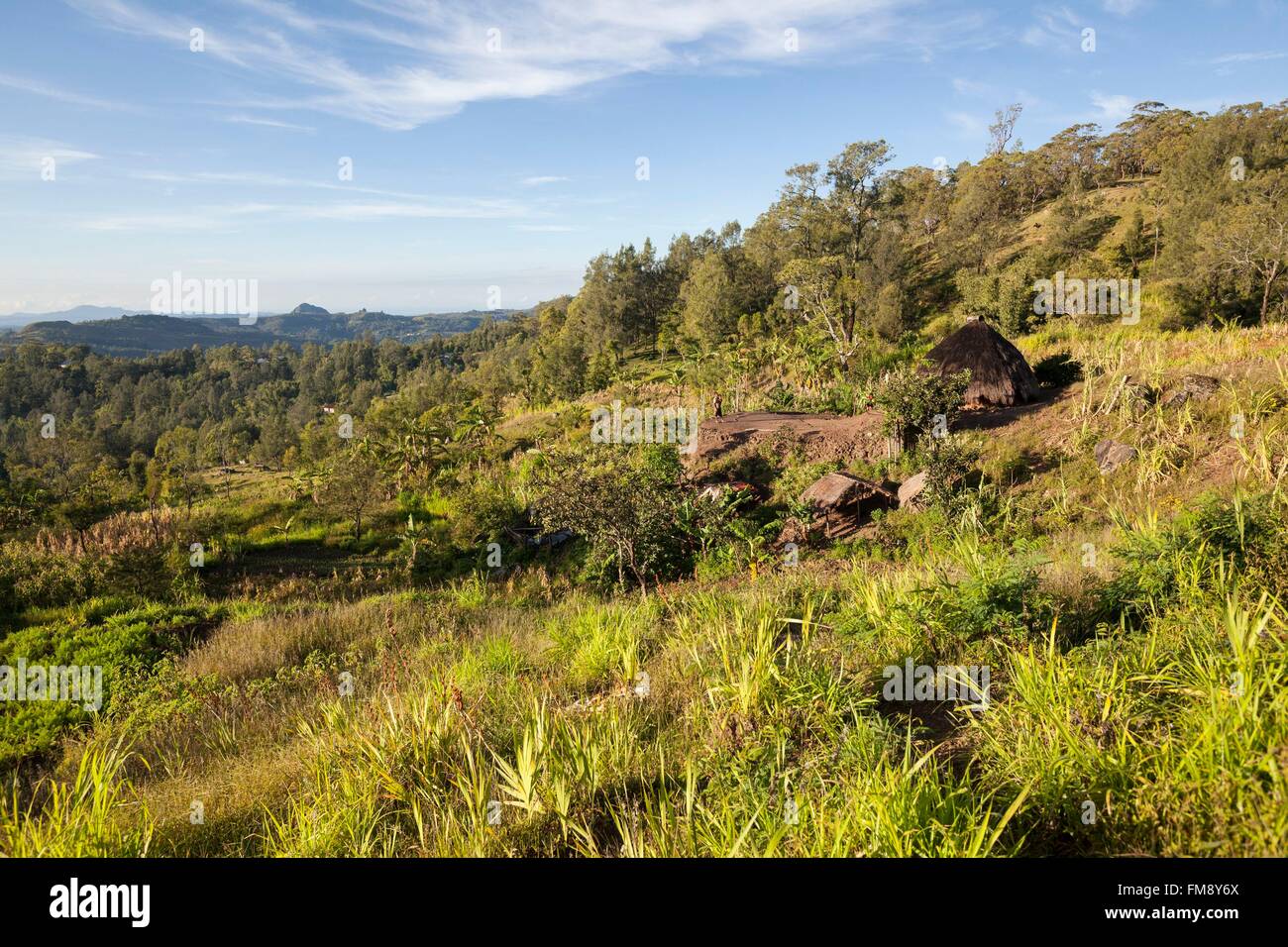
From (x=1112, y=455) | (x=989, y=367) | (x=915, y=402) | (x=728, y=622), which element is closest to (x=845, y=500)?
(x=915, y=402)

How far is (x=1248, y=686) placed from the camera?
2.67 m

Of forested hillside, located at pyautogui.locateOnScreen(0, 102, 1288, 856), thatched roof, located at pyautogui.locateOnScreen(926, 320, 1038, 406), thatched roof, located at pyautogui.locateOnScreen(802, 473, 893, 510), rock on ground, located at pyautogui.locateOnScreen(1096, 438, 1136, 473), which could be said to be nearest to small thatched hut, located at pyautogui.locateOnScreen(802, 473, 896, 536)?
thatched roof, located at pyautogui.locateOnScreen(802, 473, 893, 510)

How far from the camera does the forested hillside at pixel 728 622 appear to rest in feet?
9.30

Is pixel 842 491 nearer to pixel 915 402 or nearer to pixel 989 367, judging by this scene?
pixel 915 402

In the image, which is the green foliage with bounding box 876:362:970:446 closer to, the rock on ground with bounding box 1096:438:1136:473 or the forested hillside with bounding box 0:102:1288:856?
the forested hillside with bounding box 0:102:1288:856

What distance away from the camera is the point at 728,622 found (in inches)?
226

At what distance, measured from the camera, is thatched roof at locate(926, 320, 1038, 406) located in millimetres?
13531

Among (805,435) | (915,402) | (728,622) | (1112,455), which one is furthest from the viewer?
(805,435)

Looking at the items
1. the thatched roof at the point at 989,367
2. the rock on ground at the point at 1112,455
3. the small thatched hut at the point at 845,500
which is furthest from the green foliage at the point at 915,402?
the rock on ground at the point at 1112,455

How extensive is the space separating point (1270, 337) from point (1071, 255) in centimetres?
2505

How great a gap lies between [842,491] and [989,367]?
5.61 m
